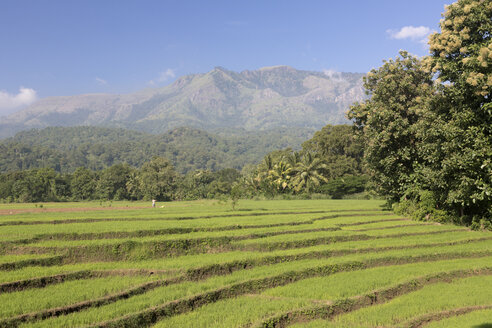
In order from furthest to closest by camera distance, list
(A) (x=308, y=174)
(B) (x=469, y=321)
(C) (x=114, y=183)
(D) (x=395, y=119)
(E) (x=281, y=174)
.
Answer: (C) (x=114, y=183) → (E) (x=281, y=174) → (A) (x=308, y=174) → (D) (x=395, y=119) → (B) (x=469, y=321)

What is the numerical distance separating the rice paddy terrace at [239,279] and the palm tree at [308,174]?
37645 mm

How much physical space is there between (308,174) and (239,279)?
154 ft

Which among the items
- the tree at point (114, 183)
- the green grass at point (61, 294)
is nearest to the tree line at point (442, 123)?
the green grass at point (61, 294)

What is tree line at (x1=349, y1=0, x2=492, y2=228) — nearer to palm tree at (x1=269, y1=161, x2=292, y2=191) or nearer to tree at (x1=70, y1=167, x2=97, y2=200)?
palm tree at (x1=269, y1=161, x2=292, y2=191)

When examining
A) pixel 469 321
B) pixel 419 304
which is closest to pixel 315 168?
pixel 419 304

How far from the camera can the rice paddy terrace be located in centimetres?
874

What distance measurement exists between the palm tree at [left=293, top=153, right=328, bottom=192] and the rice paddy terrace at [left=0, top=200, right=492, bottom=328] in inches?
1482

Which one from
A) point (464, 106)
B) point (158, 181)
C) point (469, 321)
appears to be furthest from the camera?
point (158, 181)

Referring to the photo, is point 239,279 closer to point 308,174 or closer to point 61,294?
point 61,294

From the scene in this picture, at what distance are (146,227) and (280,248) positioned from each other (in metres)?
6.61

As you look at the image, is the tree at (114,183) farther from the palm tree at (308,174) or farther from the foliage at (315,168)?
the palm tree at (308,174)

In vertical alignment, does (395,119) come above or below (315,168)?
above

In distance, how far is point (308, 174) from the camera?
57250 mm

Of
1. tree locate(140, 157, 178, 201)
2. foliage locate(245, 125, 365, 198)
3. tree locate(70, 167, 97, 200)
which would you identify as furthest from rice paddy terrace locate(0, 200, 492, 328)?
tree locate(70, 167, 97, 200)
